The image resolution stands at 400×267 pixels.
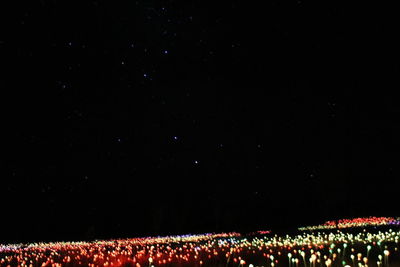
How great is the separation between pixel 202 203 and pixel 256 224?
18.8ft

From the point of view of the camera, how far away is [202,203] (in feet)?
101

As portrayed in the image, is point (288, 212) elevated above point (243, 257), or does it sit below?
above

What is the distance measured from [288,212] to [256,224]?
2.19m

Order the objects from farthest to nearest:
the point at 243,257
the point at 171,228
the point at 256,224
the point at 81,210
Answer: the point at 81,210 < the point at 171,228 < the point at 256,224 < the point at 243,257

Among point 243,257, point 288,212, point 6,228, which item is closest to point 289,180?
point 288,212

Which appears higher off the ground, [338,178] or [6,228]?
[338,178]

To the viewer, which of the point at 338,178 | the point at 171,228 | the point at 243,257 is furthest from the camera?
the point at 171,228

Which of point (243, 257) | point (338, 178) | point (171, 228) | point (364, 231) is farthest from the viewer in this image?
point (171, 228)

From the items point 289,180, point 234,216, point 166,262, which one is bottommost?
point 166,262

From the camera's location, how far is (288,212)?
88.2 feet

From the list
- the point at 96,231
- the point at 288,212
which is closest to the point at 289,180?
the point at 288,212

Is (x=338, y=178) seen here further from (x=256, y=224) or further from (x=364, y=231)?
(x=364, y=231)

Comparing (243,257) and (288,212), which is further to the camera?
(288,212)

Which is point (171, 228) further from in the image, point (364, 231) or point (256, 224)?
point (364, 231)
